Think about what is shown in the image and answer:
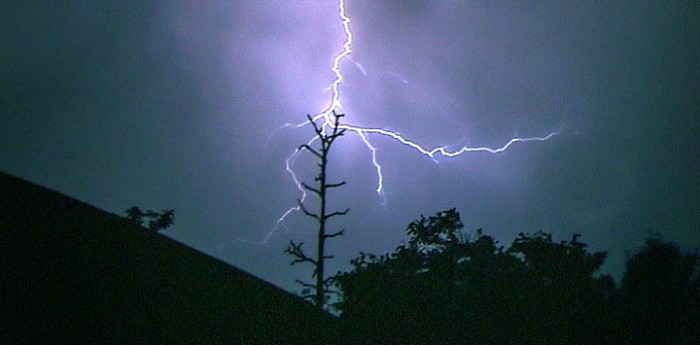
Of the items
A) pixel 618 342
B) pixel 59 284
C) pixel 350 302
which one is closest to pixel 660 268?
pixel 618 342

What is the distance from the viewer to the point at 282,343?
3.48 m

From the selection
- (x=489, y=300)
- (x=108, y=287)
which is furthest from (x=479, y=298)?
(x=108, y=287)

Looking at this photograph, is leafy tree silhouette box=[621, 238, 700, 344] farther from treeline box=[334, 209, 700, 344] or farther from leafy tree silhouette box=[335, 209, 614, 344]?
leafy tree silhouette box=[335, 209, 614, 344]

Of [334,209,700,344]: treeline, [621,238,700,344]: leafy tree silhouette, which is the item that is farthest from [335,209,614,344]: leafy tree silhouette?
[621,238,700,344]: leafy tree silhouette

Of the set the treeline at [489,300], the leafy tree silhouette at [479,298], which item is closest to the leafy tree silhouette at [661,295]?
the treeline at [489,300]

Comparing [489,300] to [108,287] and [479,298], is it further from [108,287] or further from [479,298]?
[108,287]

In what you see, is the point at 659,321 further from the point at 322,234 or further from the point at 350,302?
the point at 322,234

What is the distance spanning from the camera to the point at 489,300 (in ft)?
19.7

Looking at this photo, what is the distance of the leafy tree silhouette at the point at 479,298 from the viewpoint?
18.2ft

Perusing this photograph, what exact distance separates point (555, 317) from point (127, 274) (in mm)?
5178

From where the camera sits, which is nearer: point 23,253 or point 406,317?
point 23,253

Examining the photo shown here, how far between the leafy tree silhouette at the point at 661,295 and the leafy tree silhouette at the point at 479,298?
1054 millimetres

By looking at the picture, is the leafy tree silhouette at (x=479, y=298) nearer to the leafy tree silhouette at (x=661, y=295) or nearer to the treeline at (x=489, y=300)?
the treeline at (x=489, y=300)

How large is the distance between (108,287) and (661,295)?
9.78 meters
